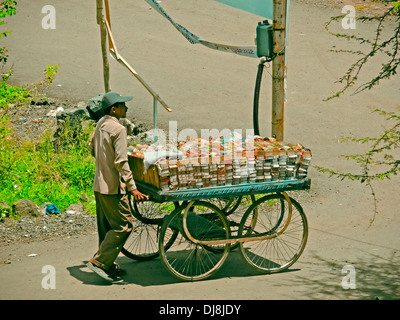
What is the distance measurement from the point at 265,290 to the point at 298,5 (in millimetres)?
13876

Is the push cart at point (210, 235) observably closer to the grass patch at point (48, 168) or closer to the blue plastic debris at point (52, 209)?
the blue plastic debris at point (52, 209)

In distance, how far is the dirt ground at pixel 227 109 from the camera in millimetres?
6961

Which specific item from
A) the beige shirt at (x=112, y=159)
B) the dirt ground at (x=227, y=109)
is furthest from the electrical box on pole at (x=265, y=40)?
the beige shirt at (x=112, y=159)

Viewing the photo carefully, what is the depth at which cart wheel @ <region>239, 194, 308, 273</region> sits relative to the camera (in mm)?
7285

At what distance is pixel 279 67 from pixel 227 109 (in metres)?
4.47

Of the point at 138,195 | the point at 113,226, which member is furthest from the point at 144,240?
the point at 138,195

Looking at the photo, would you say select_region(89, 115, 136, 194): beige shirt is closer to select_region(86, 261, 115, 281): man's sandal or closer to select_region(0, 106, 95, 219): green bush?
select_region(86, 261, 115, 281): man's sandal

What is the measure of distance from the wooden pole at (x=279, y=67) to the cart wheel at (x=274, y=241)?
3.64ft

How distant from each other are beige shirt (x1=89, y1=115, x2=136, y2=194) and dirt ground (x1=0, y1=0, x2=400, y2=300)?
100 centimetres

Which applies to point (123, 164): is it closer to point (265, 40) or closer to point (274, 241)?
point (274, 241)

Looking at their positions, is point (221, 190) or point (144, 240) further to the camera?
point (144, 240)

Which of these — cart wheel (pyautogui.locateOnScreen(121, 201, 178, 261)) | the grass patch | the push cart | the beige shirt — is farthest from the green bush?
the beige shirt

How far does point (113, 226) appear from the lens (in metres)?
6.88

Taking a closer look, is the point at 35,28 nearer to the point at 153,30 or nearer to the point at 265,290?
the point at 153,30
